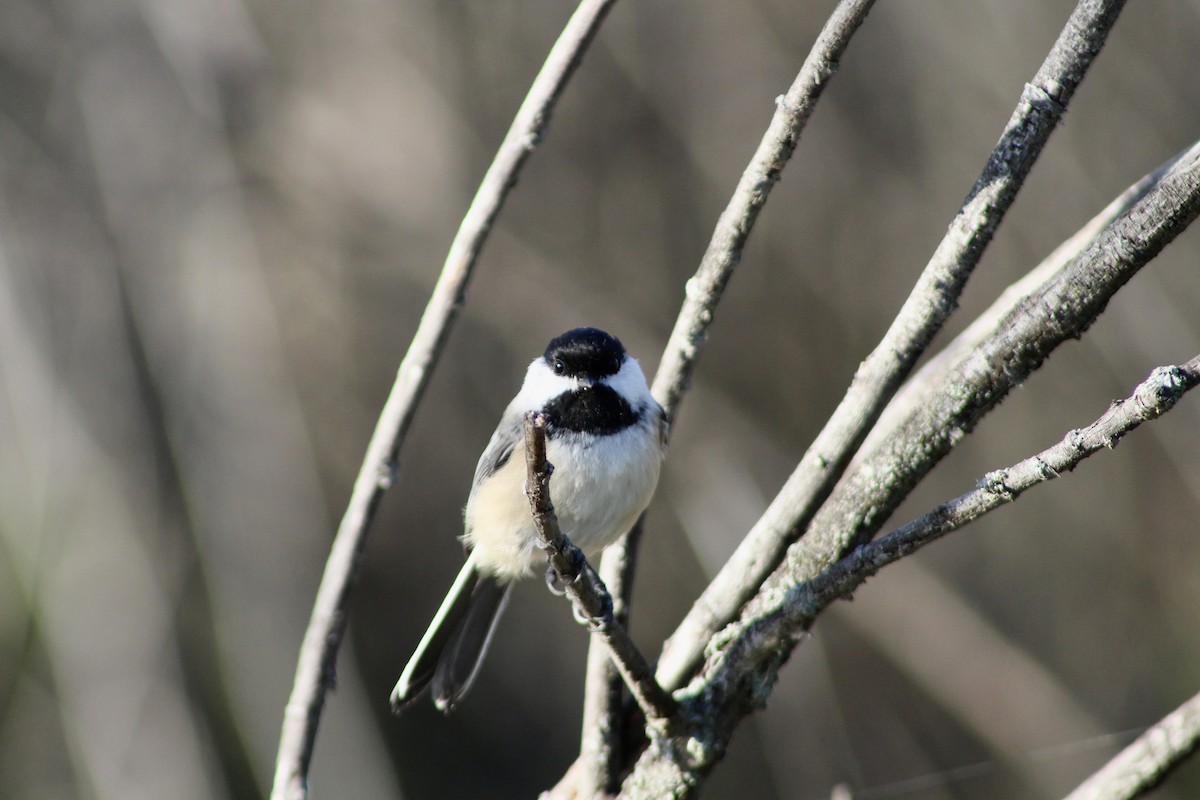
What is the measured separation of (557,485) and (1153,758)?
3.40 ft

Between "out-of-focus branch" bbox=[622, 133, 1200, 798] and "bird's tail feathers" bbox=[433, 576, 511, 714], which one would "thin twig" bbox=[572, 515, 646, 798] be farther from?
"bird's tail feathers" bbox=[433, 576, 511, 714]

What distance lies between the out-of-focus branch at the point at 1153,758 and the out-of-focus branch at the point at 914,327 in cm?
46

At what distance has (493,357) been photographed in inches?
147

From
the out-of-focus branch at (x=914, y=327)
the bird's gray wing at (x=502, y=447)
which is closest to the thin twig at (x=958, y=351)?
the out-of-focus branch at (x=914, y=327)

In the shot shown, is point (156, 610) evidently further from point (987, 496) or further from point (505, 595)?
point (987, 496)

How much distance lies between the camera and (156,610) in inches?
119

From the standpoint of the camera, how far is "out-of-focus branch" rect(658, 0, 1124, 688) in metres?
1.13

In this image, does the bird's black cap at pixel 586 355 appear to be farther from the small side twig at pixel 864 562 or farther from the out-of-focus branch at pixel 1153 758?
the out-of-focus branch at pixel 1153 758

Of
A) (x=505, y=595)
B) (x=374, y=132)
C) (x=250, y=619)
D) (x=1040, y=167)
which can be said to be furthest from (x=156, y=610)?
(x=1040, y=167)

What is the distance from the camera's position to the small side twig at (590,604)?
115 cm

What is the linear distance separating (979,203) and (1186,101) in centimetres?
265

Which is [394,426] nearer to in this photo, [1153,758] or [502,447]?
[502,447]

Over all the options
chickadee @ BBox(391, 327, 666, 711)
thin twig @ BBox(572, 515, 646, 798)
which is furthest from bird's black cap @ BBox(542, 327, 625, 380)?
thin twig @ BBox(572, 515, 646, 798)

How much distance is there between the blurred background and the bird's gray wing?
1.11 metres
